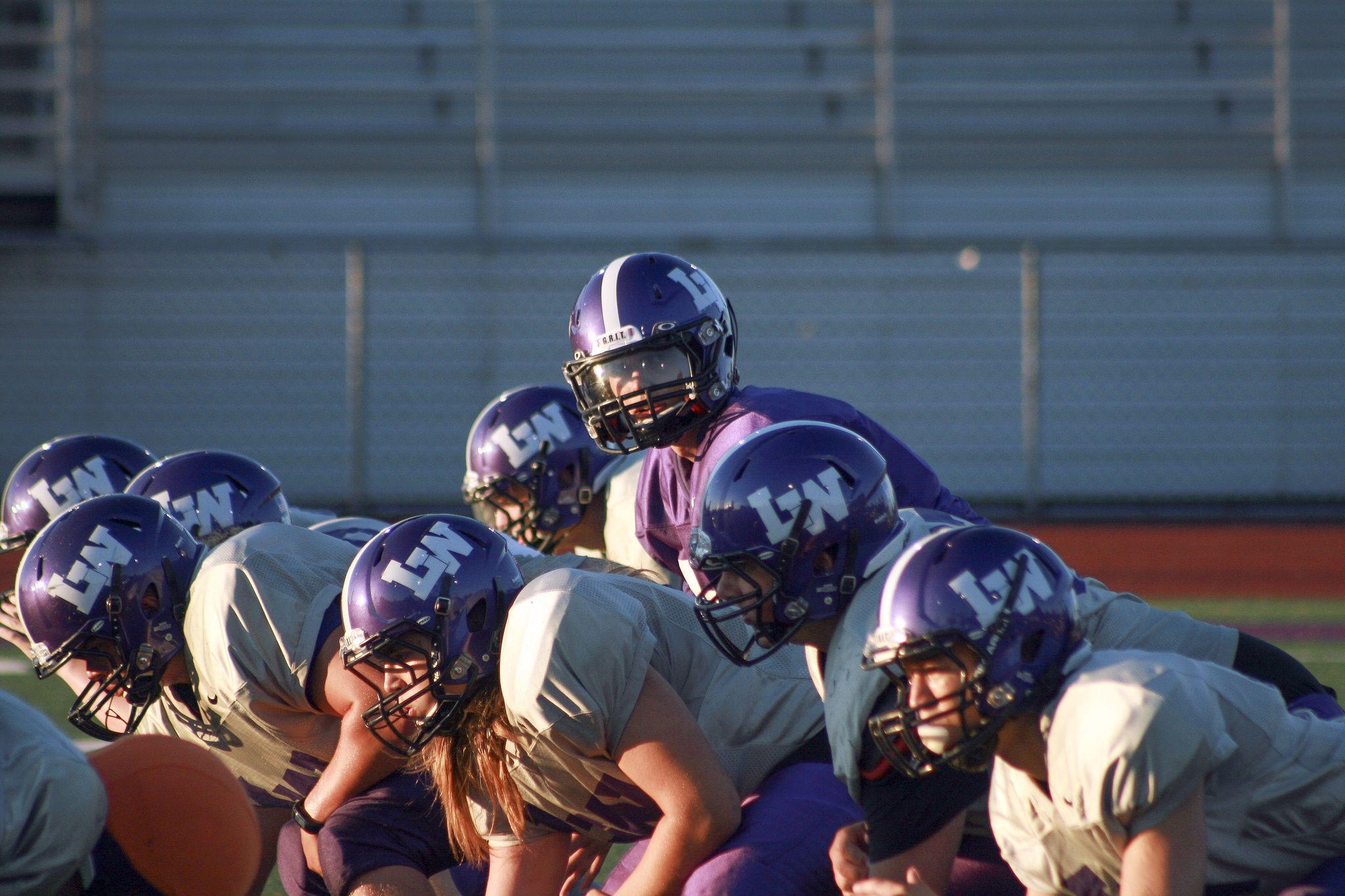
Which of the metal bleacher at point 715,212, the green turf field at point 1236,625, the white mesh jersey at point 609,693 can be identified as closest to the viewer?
the white mesh jersey at point 609,693

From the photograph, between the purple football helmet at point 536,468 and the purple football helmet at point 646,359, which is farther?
the purple football helmet at point 536,468

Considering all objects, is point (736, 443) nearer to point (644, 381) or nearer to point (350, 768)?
point (644, 381)

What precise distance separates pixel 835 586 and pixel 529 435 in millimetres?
1923

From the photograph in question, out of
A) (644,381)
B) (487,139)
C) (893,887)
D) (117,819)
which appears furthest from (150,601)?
(487,139)

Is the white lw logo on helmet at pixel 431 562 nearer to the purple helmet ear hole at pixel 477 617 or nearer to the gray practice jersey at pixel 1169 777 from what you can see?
the purple helmet ear hole at pixel 477 617

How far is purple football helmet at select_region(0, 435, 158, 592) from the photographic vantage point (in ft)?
13.0

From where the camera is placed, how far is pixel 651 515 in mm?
3369

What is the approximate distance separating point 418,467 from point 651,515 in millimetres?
5676

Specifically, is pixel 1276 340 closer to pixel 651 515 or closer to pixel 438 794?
pixel 651 515

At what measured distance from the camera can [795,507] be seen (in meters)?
2.36

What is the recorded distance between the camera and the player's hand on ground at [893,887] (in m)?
1.92

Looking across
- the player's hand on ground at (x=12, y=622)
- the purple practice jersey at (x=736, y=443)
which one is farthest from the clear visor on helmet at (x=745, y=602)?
the player's hand on ground at (x=12, y=622)

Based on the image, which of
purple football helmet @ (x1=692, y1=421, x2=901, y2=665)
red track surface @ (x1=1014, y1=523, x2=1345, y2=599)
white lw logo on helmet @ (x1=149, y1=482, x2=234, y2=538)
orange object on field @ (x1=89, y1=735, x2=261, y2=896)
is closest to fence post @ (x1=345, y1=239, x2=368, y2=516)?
red track surface @ (x1=1014, y1=523, x2=1345, y2=599)

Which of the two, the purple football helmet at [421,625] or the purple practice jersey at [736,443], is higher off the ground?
the purple practice jersey at [736,443]
